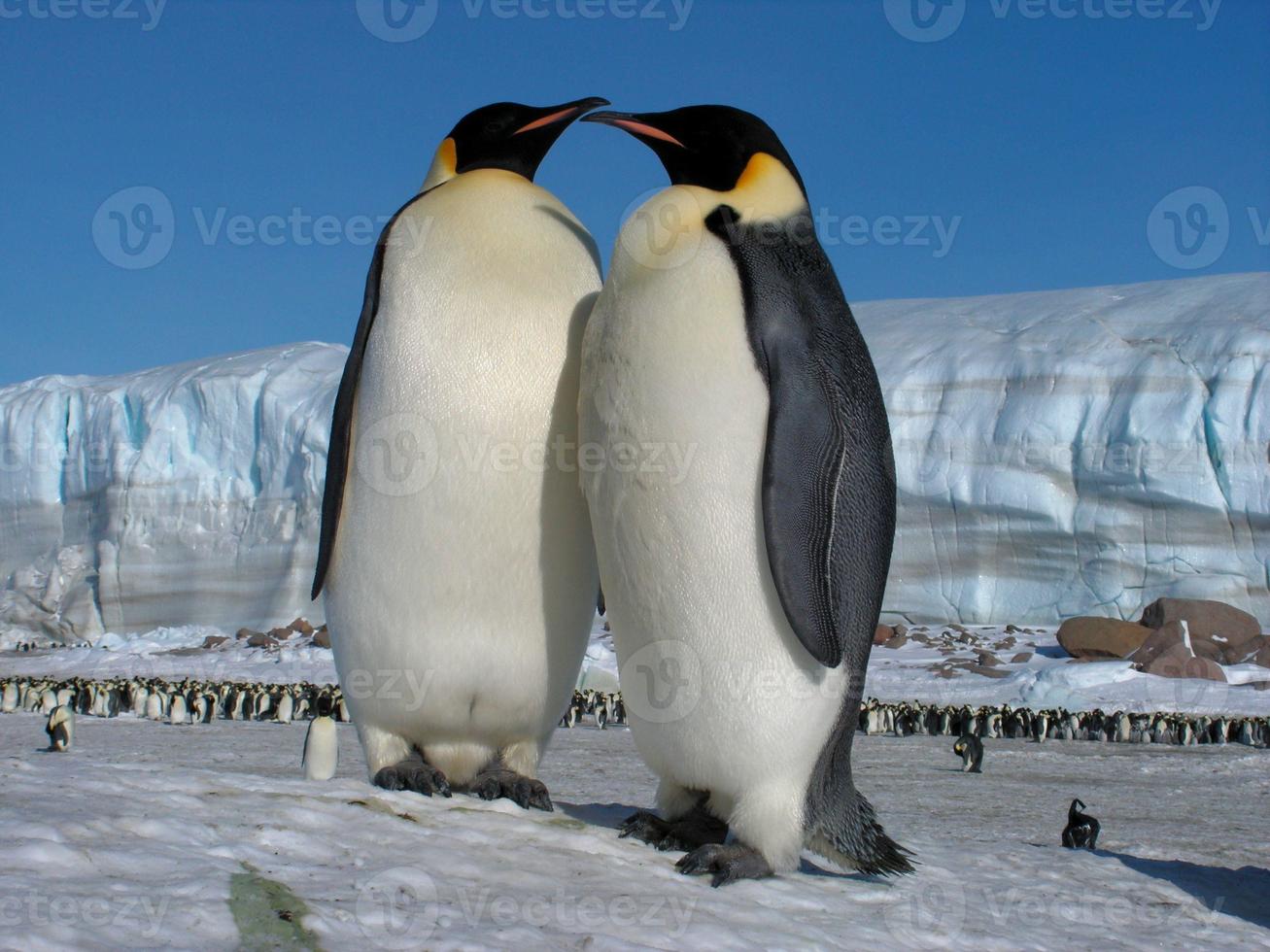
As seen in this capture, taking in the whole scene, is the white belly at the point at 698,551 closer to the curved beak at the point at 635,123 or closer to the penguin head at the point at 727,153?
the penguin head at the point at 727,153

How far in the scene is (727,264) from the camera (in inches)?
125

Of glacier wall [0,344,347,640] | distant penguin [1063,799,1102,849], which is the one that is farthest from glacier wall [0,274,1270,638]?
distant penguin [1063,799,1102,849]

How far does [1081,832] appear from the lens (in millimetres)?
5883

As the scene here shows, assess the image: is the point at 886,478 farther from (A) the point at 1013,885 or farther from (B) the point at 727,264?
(A) the point at 1013,885

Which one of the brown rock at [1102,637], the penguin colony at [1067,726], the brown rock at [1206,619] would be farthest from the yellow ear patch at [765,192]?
the brown rock at [1206,619]

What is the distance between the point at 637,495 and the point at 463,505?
50 cm

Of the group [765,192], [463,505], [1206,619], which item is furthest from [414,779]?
[1206,619]

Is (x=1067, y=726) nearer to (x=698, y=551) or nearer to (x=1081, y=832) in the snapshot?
(x=1081, y=832)

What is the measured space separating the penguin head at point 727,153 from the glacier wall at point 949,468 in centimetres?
1999

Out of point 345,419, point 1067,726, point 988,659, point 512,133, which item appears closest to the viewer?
point 345,419

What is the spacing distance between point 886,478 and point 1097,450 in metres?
23.5

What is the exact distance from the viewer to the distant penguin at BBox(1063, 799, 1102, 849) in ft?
19.0

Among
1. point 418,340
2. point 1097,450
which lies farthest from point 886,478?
point 1097,450

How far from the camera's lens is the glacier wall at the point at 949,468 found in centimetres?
2452
